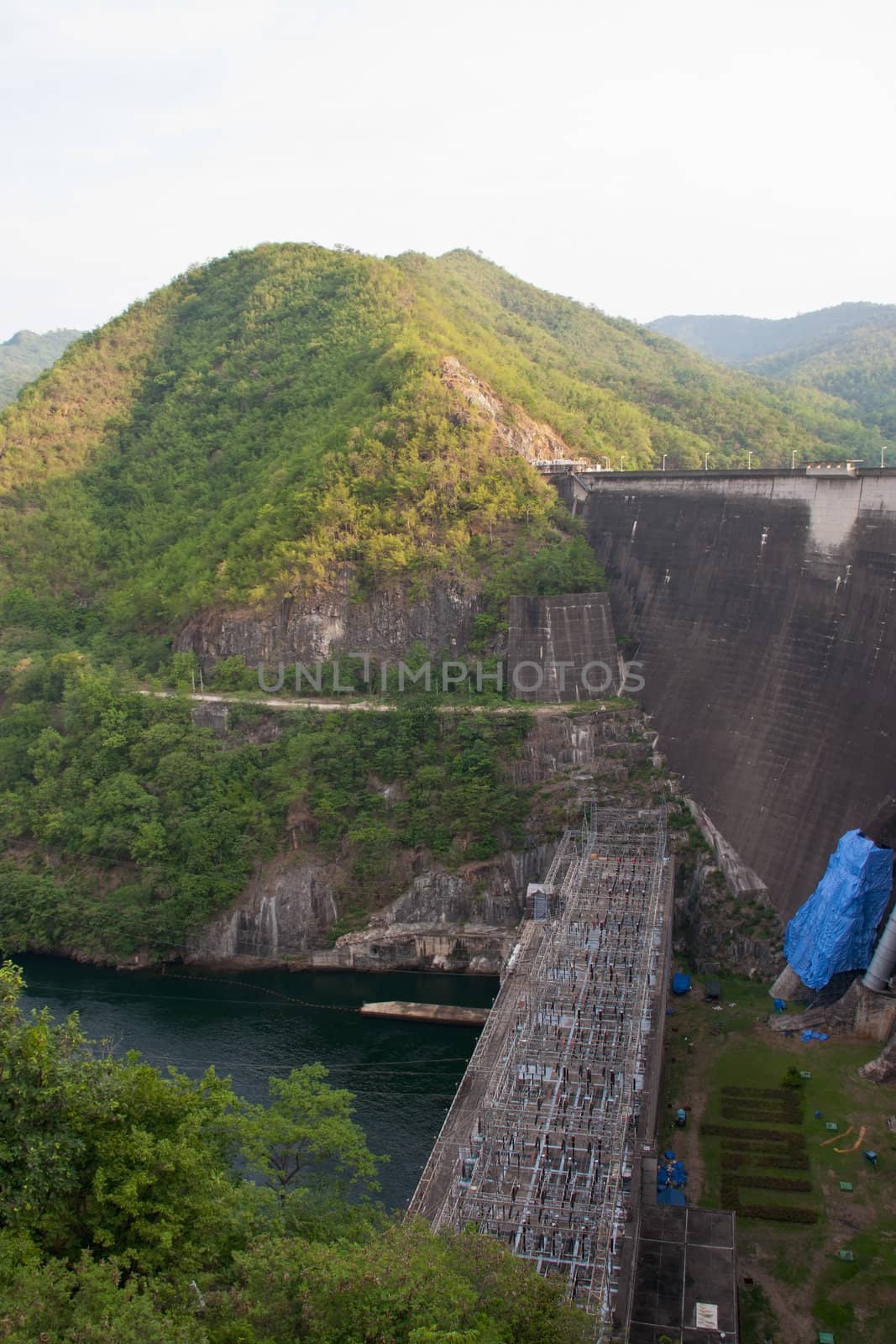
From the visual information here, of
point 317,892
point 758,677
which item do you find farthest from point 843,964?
point 317,892

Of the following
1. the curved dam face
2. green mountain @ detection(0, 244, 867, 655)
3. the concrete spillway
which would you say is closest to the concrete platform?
the concrete spillway

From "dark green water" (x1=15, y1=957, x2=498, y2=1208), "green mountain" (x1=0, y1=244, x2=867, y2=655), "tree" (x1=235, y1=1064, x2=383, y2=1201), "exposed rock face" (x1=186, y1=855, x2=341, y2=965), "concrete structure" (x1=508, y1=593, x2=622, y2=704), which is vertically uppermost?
"green mountain" (x1=0, y1=244, x2=867, y2=655)

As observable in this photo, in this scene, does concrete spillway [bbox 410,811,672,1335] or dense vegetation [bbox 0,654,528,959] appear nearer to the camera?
concrete spillway [bbox 410,811,672,1335]

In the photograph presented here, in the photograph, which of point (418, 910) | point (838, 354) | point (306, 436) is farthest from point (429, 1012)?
point (838, 354)

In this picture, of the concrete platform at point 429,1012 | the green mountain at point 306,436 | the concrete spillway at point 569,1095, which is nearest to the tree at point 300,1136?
the concrete spillway at point 569,1095

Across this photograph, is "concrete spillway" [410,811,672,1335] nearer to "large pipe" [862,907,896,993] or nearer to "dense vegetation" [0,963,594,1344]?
"dense vegetation" [0,963,594,1344]

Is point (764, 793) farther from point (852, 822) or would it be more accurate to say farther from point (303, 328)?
point (303, 328)
